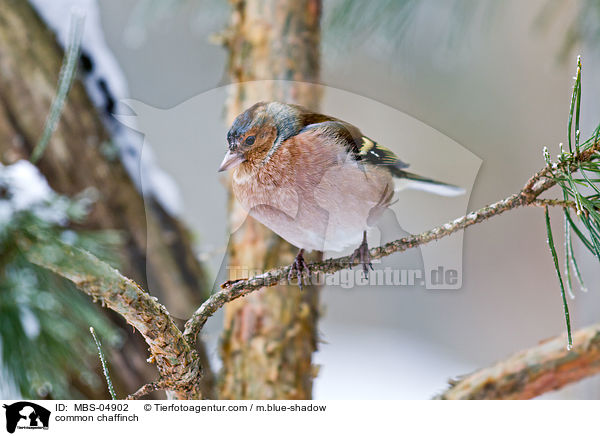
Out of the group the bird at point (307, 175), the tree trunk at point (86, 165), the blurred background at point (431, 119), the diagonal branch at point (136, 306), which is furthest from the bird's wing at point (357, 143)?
the tree trunk at point (86, 165)

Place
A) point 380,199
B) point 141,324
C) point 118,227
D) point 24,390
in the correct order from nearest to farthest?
1. point 141,324
2. point 380,199
3. point 24,390
4. point 118,227

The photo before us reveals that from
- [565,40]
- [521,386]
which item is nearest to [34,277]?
[521,386]

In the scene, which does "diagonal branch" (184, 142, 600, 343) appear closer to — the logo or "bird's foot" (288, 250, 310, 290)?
"bird's foot" (288, 250, 310, 290)

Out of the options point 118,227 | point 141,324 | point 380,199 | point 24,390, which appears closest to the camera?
point 141,324

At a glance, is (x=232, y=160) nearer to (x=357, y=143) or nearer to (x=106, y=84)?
(x=357, y=143)

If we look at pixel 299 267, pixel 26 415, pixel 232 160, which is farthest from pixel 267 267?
pixel 26 415

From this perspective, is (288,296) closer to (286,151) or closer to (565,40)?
(286,151)

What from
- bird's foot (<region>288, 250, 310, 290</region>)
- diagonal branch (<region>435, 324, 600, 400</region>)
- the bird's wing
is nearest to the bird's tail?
the bird's wing

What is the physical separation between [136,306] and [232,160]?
176mm

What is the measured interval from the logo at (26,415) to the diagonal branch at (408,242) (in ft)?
1.09

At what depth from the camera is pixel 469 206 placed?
2.02ft

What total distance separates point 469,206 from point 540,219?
0.51 feet

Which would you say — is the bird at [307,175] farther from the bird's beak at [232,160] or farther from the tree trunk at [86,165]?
the tree trunk at [86,165]

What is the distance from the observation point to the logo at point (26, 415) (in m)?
0.66
